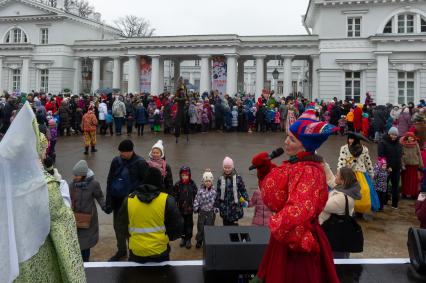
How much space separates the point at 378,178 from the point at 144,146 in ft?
34.4

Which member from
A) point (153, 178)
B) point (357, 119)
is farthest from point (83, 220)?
point (357, 119)

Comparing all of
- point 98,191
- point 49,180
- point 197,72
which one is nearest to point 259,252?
point 49,180

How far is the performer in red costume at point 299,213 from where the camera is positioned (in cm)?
314

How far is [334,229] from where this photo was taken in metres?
5.93

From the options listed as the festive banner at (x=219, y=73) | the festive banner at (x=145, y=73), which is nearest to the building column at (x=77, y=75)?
the festive banner at (x=145, y=73)

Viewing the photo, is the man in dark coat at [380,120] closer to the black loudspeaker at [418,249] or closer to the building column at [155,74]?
the black loudspeaker at [418,249]

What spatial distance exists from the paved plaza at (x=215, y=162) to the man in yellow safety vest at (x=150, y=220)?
1.96 m

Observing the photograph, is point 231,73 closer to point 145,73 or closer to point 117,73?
point 145,73

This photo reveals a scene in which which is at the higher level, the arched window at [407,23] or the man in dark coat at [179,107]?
the arched window at [407,23]

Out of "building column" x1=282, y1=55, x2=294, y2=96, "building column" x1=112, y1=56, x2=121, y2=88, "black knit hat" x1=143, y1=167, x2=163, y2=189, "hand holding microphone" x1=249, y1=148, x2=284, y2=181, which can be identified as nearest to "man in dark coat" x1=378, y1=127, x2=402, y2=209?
"black knit hat" x1=143, y1=167, x2=163, y2=189

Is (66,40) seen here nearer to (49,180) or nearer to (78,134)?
(78,134)

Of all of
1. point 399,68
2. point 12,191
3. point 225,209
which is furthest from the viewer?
point 399,68

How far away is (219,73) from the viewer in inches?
1388

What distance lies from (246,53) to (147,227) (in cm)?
3120
